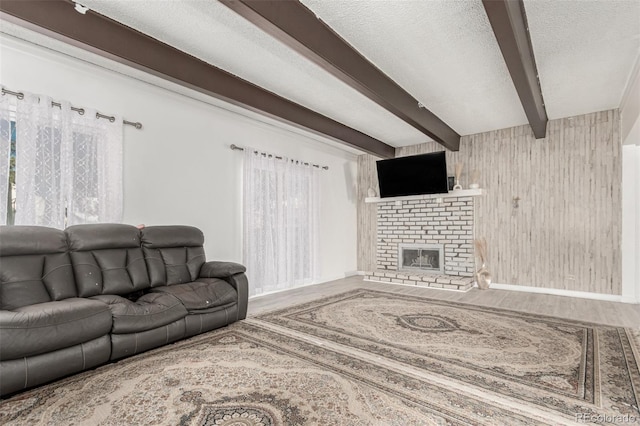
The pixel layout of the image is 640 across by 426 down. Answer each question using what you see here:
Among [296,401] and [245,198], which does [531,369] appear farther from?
[245,198]

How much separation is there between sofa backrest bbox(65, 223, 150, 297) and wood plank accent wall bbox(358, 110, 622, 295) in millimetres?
5002

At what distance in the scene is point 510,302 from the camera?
167 inches

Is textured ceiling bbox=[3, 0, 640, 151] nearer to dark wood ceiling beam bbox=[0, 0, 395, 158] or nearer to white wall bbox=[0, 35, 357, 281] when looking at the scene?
dark wood ceiling beam bbox=[0, 0, 395, 158]

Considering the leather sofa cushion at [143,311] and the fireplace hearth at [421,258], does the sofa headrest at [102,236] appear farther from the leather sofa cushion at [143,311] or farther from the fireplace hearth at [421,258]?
the fireplace hearth at [421,258]

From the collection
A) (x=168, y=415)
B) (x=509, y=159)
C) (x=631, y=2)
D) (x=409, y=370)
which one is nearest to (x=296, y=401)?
(x=168, y=415)

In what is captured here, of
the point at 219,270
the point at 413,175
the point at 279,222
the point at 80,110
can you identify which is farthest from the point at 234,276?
the point at 413,175

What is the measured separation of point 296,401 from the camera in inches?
73.8

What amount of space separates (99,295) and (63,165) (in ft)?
4.00

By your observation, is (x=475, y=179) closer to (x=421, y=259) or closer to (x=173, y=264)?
(x=421, y=259)

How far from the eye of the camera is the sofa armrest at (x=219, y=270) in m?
3.37

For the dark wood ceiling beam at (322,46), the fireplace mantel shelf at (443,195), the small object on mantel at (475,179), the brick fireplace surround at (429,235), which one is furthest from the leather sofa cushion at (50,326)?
the small object on mantel at (475,179)

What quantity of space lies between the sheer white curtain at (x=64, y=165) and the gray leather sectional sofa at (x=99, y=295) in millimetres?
298

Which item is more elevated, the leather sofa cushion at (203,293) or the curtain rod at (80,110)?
the curtain rod at (80,110)

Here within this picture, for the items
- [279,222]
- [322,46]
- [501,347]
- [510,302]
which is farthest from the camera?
[279,222]
